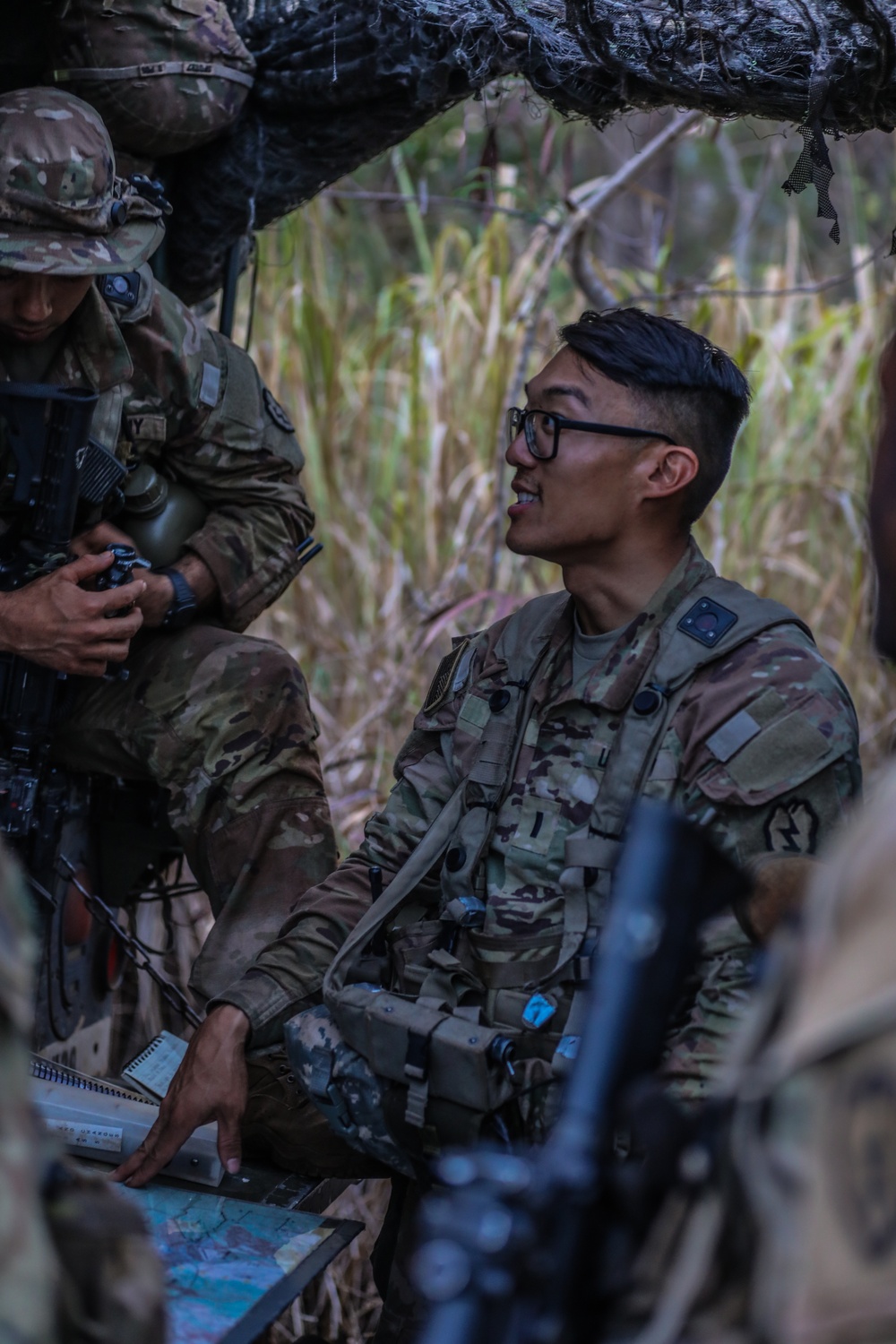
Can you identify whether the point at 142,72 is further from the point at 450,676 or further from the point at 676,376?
the point at 450,676

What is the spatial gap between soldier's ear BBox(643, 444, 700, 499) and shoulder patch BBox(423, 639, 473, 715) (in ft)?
1.58

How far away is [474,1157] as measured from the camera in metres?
1.26

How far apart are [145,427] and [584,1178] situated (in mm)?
2506

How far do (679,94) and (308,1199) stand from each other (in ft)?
7.26

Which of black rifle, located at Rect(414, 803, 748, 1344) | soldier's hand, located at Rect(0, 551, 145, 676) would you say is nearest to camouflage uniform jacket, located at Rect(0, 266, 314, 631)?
soldier's hand, located at Rect(0, 551, 145, 676)

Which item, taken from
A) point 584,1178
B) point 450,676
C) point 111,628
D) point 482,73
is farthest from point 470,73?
point 584,1178

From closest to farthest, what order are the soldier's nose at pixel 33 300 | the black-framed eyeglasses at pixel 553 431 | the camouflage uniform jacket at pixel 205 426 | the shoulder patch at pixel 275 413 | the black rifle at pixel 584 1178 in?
the black rifle at pixel 584 1178
the black-framed eyeglasses at pixel 553 431
the soldier's nose at pixel 33 300
the camouflage uniform jacket at pixel 205 426
the shoulder patch at pixel 275 413

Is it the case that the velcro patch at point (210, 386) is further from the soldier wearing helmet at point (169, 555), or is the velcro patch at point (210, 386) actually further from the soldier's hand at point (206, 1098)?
the soldier's hand at point (206, 1098)

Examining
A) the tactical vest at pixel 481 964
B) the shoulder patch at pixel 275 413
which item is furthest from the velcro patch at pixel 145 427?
the tactical vest at pixel 481 964

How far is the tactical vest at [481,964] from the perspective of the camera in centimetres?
230

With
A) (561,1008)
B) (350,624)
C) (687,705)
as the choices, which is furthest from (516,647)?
(350,624)

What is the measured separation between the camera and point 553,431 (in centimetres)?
271

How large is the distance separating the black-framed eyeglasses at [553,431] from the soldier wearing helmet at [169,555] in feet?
3.09

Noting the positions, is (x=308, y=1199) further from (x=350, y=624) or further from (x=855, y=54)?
(x=350, y=624)
